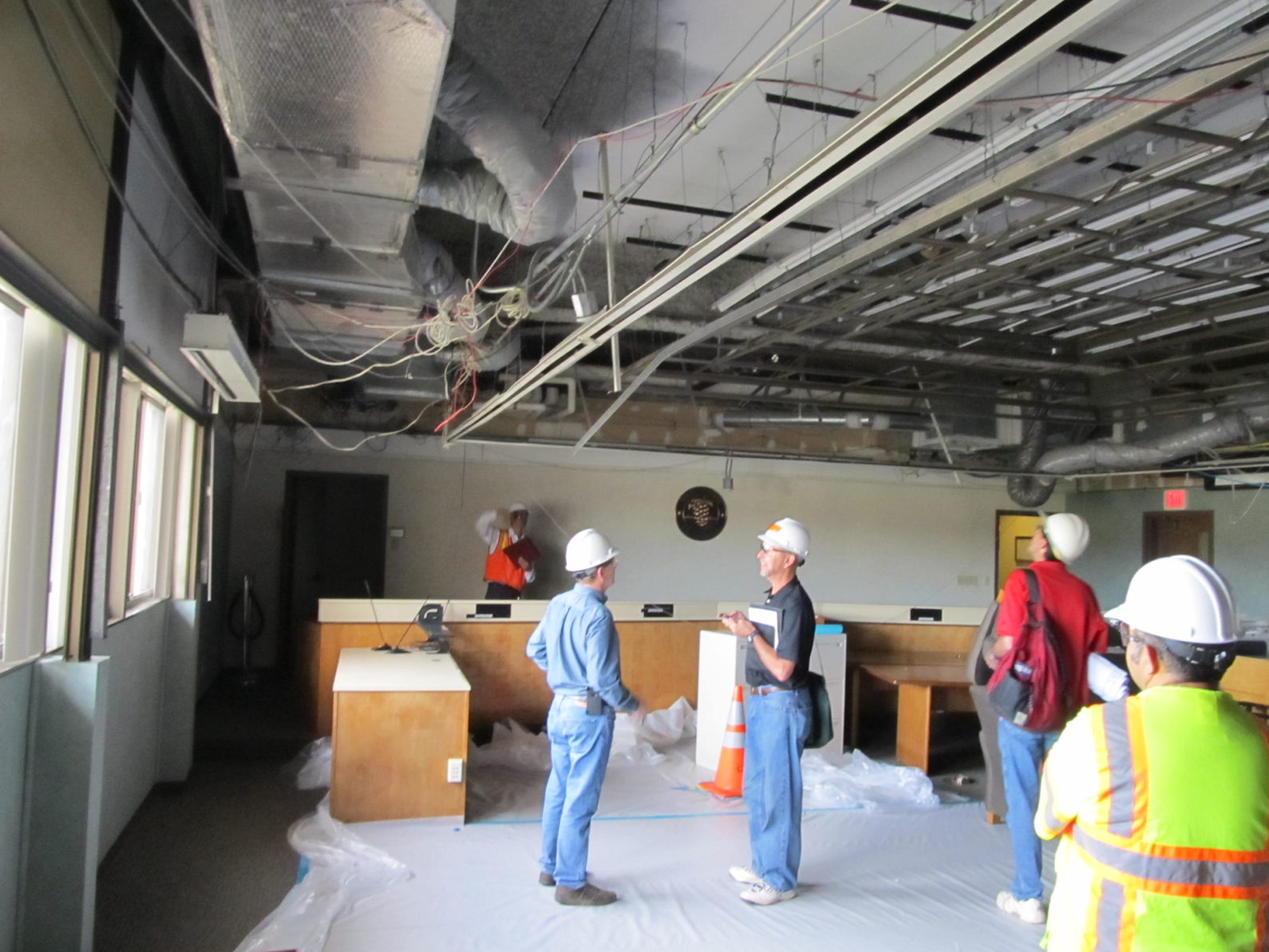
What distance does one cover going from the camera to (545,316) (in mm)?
6328

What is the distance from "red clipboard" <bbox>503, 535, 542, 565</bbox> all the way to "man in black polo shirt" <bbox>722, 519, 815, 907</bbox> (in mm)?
5139

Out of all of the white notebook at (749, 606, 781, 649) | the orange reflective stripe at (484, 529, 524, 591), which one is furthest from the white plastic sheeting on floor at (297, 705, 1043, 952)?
the orange reflective stripe at (484, 529, 524, 591)

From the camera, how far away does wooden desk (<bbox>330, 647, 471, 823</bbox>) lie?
4.29 metres

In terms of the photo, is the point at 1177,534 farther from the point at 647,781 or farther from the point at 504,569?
the point at 647,781

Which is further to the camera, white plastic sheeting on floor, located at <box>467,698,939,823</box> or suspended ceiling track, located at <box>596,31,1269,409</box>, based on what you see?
white plastic sheeting on floor, located at <box>467,698,939,823</box>

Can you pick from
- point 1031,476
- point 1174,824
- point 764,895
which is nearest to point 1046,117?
point 1174,824

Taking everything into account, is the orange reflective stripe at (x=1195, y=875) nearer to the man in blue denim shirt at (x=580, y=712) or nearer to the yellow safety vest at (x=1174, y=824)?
the yellow safety vest at (x=1174, y=824)

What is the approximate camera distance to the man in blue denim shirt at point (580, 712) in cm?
346

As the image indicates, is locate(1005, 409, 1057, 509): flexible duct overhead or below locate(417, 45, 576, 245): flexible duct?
below

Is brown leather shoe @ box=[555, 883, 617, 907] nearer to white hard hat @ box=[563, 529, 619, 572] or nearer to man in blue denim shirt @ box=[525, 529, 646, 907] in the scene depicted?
man in blue denim shirt @ box=[525, 529, 646, 907]

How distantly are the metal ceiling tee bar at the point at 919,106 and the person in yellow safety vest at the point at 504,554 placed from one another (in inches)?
238

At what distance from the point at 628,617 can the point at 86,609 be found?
4085 millimetres

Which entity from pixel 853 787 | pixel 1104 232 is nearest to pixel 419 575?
pixel 853 787

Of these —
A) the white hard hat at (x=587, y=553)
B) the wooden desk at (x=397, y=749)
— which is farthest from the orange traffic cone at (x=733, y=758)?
the white hard hat at (x=587, y=553)
